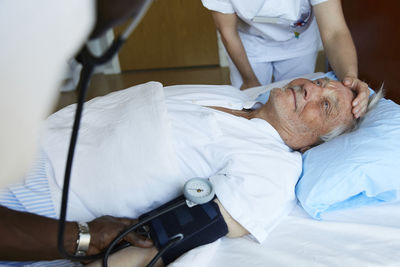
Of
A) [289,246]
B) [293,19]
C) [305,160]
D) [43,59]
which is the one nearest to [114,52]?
[43,59]

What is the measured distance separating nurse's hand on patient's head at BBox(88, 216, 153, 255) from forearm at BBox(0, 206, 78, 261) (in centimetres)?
5

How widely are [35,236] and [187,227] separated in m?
0.38

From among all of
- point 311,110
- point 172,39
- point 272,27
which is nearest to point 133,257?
point 311,110

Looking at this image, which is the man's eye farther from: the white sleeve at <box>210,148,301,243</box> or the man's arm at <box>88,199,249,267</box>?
the man's arm at <box>88,199,249,267</box>

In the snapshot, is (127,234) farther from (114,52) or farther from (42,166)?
(114,52)

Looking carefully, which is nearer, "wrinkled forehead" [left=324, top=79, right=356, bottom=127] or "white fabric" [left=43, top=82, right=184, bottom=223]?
"white fabric" [left=43, top=82, right=184, bottom=223]

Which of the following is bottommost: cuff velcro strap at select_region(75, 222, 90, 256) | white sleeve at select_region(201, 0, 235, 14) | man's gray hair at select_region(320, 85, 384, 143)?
man's gray hair at select_region(320, 85, 384, 143)

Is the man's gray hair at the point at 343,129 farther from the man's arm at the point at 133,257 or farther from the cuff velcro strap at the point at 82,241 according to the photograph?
the cuff velcro strap at the point at 82,241

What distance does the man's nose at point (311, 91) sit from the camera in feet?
4.87

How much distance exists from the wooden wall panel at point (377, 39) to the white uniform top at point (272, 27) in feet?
0.75

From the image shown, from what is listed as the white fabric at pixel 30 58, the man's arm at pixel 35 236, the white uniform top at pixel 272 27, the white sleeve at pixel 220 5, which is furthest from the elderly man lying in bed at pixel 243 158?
the white fabric at pixel 30 58

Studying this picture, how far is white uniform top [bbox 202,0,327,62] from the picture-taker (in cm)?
177

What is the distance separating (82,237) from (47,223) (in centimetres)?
10

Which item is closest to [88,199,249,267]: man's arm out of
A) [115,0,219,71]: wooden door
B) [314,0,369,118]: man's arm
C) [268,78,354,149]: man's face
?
[268,78,354,149]: man's face
